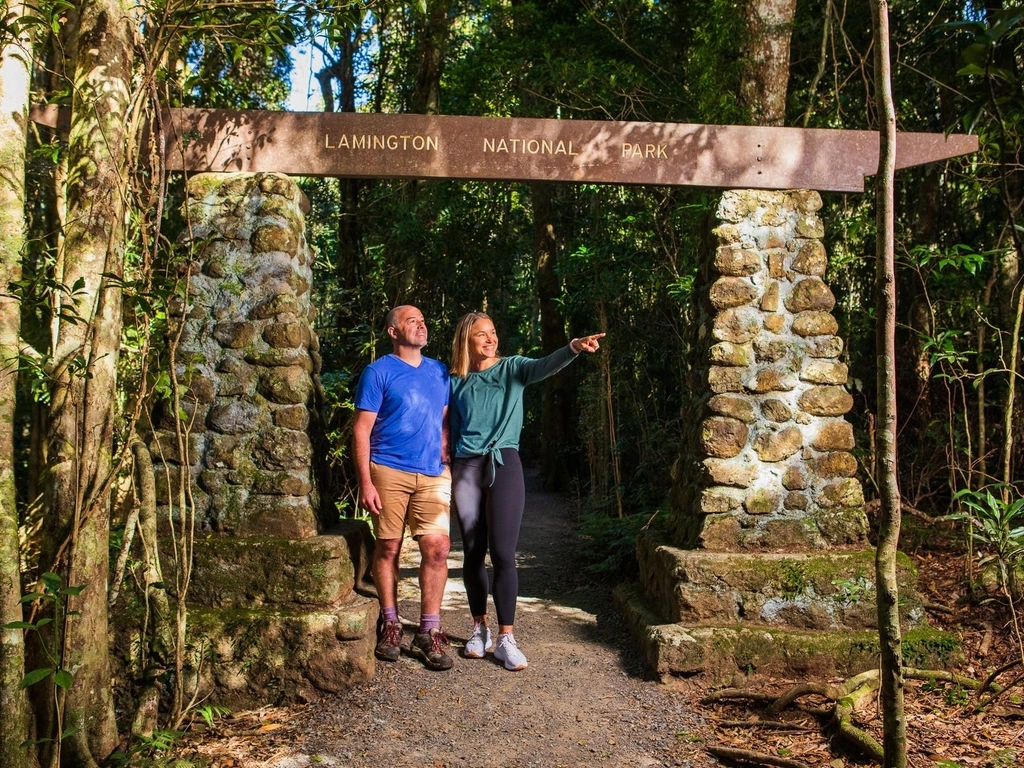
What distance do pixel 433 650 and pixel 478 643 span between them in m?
0.29

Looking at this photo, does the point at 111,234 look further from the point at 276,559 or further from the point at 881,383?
the point at 881,383

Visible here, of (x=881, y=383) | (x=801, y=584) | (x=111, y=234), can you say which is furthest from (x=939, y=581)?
(x=111, y=234)

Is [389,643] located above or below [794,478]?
below

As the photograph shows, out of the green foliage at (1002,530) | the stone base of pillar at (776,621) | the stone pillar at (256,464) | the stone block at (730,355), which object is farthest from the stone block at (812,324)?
the stone pillar at (256,464)

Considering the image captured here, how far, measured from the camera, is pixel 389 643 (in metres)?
4.56

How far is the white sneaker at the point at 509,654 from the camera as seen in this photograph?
450 cm

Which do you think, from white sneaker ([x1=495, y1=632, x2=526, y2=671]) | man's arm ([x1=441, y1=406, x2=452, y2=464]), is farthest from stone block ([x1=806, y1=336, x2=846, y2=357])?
white sneaker ([x1=495, y1=632, x2=526, y2=671])

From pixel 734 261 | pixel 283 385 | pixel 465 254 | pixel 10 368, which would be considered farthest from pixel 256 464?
pixel 465 254

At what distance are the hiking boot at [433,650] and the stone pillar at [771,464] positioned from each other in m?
1.07

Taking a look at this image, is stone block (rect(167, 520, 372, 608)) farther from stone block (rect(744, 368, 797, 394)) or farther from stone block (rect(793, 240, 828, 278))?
stone block (rect(793, 240, 828, 278))

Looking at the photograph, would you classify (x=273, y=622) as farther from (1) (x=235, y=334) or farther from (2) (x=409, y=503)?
(1) (x=235, y=334)

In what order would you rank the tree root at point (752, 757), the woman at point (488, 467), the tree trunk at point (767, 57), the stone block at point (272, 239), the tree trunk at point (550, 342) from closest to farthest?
the tree root at point (752, 757) < the woman at point (488, 467) < the stone block at point (272, 239) < the tree trunk at point (767, 57) < the tree trunk at point (550, 342)

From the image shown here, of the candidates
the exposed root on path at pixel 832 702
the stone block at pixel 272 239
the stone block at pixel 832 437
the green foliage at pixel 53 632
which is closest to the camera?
the green foliage at pixel 53 632

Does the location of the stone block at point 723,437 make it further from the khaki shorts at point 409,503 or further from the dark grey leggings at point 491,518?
the khaki shorts at point 409,503
